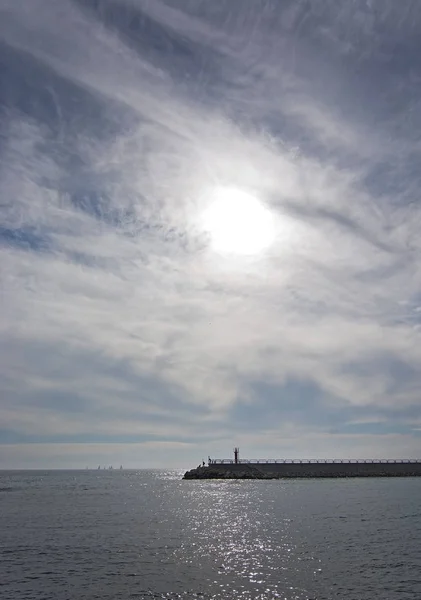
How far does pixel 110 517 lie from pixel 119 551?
25.9 metres

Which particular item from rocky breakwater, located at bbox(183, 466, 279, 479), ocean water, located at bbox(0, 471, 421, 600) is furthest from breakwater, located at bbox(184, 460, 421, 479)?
ocean water, located at bbox(0, 471, 421, 600)

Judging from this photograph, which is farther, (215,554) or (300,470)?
(300,470)

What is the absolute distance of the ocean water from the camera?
1174 inches

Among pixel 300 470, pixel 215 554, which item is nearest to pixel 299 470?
pixel 300 470

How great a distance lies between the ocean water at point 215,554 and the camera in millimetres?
29812

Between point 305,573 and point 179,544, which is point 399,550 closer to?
point 305,573

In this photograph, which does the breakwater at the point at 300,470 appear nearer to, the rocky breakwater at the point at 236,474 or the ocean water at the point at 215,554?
the rocky breakwater at the point at 236,474

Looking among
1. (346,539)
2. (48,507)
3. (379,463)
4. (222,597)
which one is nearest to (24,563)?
(222,597)

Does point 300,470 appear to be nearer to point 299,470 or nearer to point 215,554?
point 299,470

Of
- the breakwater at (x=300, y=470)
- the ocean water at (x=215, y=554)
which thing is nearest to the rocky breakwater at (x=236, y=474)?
the breakwater at (x=300, y=470)

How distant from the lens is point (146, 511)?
73250mm

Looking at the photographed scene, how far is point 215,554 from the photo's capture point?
39.9 m

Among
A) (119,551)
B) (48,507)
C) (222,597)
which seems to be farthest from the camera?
(48,507)

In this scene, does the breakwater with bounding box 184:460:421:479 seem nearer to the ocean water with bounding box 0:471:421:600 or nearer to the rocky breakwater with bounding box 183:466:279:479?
the rocky breakwater with bounding box 183:466:279:479
